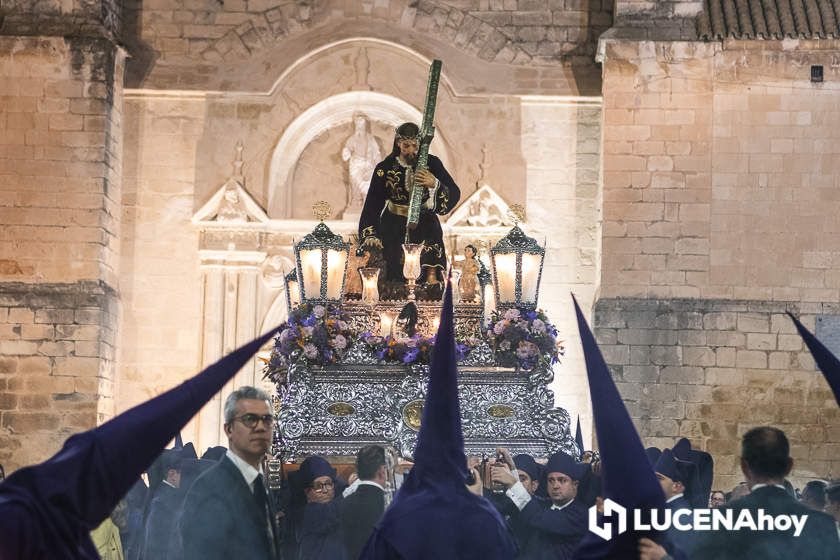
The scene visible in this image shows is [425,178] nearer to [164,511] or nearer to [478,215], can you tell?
[164,511]

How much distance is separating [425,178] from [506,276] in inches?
48.6

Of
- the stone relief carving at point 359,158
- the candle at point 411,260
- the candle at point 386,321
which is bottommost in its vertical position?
the candle at point 386,321

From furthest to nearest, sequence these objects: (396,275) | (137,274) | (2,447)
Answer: (137,274)
(2,447)
(396,275)

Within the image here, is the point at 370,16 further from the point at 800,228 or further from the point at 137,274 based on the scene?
the point at 800,228

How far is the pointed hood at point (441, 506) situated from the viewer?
14.1 feet

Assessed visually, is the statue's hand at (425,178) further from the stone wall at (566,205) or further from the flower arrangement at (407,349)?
the stone wall at (566,205)

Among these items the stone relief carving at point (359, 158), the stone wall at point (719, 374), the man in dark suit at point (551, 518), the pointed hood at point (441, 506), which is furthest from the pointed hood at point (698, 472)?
the stone relief carving at point (359, 158)

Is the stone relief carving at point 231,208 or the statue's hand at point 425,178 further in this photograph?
the stone relief carving at point 231,208

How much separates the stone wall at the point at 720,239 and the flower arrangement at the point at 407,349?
5.62 meters

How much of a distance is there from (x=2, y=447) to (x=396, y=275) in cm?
616

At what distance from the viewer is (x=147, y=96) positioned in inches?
648

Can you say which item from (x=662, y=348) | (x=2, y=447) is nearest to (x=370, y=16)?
(x=662, y=348)

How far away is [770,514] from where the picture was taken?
5.43 m

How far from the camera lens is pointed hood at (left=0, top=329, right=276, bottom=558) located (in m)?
3.52
